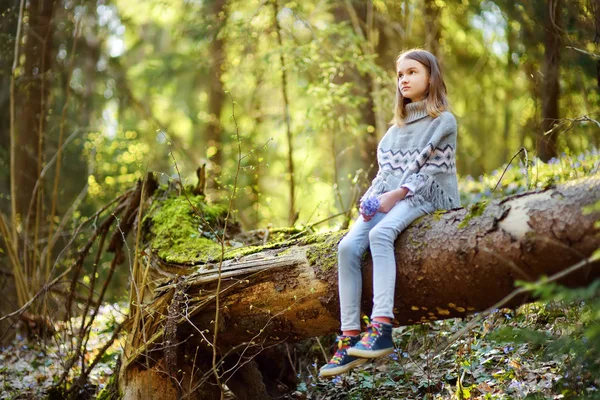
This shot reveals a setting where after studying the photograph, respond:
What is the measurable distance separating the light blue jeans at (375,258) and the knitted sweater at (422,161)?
0.38 feet

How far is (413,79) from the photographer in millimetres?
3762

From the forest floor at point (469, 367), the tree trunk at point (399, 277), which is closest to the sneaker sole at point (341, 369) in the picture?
the tree trunk at point (399, 277)

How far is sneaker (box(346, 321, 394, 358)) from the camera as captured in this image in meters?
3.12

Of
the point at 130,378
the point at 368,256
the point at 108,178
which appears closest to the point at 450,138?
the point at 368,256

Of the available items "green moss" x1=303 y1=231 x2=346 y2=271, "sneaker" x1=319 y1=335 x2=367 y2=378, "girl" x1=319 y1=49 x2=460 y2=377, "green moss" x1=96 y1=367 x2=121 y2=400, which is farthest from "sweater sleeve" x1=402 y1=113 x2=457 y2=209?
"green moss" x1=96 y1=367 x2=121 y2=400

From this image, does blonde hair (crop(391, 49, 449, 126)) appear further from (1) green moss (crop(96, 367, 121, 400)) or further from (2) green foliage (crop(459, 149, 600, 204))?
(1) green moss (crop(96, 367, 121, 400))

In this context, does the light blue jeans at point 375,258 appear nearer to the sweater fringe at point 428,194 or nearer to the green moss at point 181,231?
the sweater fringe at point 428,194

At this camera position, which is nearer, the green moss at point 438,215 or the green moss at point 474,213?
the green moss at point 474,213

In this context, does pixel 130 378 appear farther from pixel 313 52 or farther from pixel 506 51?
pixel 506 51

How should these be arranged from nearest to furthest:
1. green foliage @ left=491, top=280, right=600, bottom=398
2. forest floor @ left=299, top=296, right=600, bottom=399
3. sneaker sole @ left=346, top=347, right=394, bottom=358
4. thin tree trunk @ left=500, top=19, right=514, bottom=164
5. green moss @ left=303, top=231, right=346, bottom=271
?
green foliage @ left=491, top=280, right=600, bottom=398, sneaker sole @ left=346, top=347, right=394, bottom=358, green moss @ left=303, top=231, right=346, bottom=271, forest floor @ left=299, top=296, right=600, bottom=399, thin tree trunk @ left=500, top=19, right=514, bottom=164

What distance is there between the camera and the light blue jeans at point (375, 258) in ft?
10.5

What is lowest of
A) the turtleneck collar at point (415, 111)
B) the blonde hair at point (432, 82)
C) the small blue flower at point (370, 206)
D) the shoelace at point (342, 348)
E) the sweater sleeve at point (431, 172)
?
the shoelace at point (342, 348)

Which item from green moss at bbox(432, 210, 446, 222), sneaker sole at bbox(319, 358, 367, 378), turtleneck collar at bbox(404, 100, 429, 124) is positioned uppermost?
turtleneck collar at bbox(404, 100, 429, 124)

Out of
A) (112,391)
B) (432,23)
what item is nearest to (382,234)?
(112,391)
